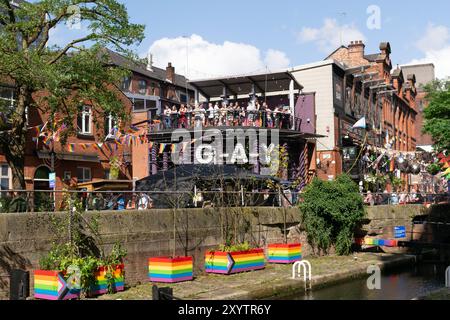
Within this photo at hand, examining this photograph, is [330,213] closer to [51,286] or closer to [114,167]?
[51,286]

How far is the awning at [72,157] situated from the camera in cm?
2480

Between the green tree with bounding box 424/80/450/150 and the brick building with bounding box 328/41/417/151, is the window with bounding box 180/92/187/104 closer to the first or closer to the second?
the brick building with bounding box 328/41/417/151

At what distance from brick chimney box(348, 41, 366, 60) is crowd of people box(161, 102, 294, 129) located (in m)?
19.8

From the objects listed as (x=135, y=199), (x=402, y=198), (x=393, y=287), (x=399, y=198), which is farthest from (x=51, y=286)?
(x=402, y=198)

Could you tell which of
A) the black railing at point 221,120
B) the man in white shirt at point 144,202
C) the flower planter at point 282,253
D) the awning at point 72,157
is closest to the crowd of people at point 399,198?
the black railing at point 221,120

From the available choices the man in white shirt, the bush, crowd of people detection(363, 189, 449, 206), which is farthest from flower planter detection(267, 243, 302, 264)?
crowd of people detection(363, 189, 449, 206)

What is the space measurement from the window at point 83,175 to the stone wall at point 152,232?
11.7 m

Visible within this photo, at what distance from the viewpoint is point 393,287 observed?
16.8 meters

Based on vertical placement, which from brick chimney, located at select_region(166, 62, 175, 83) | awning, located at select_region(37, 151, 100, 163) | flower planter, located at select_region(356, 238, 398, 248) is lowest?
flower planter, located at select_region(356, 238, 398, 248)

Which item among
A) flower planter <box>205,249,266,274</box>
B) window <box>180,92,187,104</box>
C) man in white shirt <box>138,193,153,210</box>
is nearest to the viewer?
man in white shirt <box>138,193,153,210</box>

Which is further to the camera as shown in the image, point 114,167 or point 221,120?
point 114,167

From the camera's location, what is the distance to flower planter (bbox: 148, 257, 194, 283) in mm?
14508

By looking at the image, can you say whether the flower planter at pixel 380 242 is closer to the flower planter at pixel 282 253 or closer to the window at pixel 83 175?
the flower planter at pixel 282 253

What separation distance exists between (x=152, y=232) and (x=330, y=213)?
25.4ft
